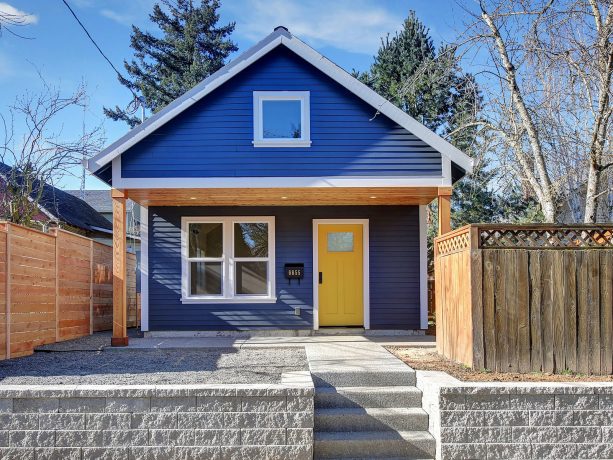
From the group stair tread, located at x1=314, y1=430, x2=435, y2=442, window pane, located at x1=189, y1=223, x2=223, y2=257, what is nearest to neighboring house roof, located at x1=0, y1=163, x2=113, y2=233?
window pane, located at x1=189, y1=223, x2=223, y2=257

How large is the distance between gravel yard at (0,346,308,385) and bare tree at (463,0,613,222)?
5.23 metres

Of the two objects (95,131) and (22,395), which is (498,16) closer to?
(22,395)

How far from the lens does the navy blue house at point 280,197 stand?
8.81m

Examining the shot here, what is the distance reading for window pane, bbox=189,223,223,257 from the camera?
10586mm

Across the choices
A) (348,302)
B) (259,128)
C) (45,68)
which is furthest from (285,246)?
(45,68)

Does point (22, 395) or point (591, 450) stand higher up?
point (22, 395)

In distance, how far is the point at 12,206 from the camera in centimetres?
1227

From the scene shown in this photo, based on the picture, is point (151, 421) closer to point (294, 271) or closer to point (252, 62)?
point (294, 271)

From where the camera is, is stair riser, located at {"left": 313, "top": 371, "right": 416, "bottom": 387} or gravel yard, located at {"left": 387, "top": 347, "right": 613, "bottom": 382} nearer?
gravel yard, located at {"left": 387, "top": 347, "right": 613, "bottom": 382}

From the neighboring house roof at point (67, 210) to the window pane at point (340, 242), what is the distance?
9078 mm

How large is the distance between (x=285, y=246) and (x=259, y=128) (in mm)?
2447

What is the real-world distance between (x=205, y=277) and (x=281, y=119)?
10.9ft

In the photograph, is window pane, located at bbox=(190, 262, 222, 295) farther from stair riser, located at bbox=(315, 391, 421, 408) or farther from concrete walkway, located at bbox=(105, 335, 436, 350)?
stair riser, located at bbox=(315, 391, 421, 408)

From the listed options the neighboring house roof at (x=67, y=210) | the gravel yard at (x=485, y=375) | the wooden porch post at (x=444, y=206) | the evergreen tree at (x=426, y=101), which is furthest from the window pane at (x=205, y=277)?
the evergreen tree at (x=426, y=101)
